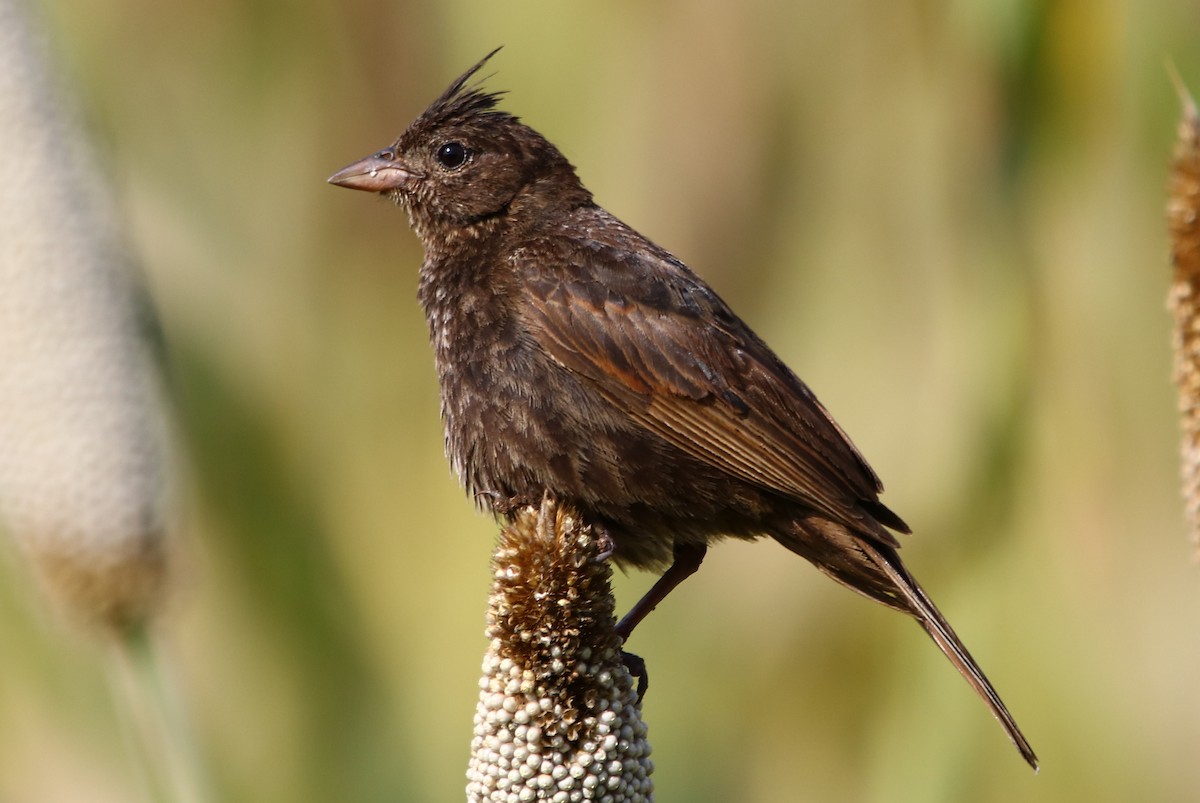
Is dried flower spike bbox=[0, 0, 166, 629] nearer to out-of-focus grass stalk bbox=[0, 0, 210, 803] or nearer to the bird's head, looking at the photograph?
out-of-focus grass stalk bbox=[0, 0, 210, 803]

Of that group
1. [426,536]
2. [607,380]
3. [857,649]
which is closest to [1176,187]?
[607,380]

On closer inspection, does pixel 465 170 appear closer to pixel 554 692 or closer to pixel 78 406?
pixel 78 406

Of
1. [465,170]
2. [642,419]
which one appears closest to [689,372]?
[642,419]

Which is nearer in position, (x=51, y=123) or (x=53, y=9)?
(x=51, y=123)

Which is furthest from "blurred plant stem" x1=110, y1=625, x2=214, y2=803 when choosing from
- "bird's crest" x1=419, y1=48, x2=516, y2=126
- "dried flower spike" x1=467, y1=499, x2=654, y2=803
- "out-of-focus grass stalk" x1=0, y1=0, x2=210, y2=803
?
"bird's crest" x1=419, y1=48, x2=516, y2=126

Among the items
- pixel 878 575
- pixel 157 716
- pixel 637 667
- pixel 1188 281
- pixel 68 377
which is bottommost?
pixel 637 667

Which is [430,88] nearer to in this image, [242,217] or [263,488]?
[242,217]
